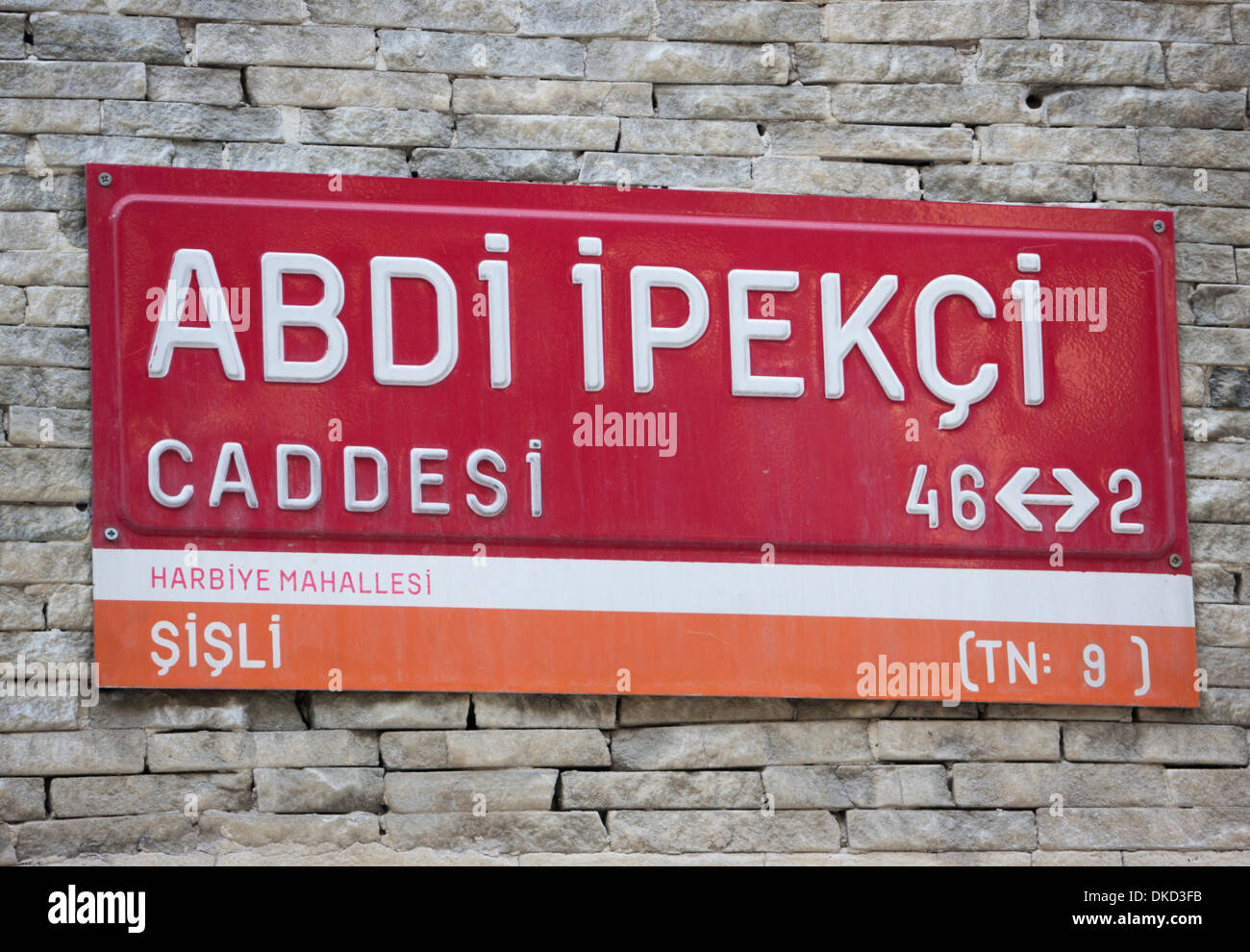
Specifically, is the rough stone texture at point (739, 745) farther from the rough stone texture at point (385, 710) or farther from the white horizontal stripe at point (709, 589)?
the rough stone texture at point (385, 710)

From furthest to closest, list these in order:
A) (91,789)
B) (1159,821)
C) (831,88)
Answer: (831,88)
(1159,821)
(91,789)

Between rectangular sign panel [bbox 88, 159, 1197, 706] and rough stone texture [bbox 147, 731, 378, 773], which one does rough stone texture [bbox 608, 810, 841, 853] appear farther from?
rough stone texture [bbox 147, 731, 378, 773]

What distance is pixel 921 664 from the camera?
436cm

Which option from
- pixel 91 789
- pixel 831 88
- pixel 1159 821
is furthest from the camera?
pixel 831 88

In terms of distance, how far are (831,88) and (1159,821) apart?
2233 millimetres

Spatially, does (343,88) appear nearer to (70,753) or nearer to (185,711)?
(185,711)

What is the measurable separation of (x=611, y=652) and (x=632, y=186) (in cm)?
131

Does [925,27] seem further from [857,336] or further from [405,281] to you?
[405,281]

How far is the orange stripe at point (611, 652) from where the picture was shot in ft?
13.6

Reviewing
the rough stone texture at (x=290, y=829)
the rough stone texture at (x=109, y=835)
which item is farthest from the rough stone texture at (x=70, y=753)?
the rough stone texture at (x=290, y=829)

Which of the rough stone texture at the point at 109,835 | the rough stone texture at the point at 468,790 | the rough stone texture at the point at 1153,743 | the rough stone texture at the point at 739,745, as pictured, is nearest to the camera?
the rough stone texture at the point at 109,835

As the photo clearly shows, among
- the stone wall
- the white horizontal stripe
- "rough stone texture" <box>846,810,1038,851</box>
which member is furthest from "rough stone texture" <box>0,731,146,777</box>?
"rough stone texture" <box>846,810,1038,851</box>

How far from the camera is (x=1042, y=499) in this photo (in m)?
4.49
